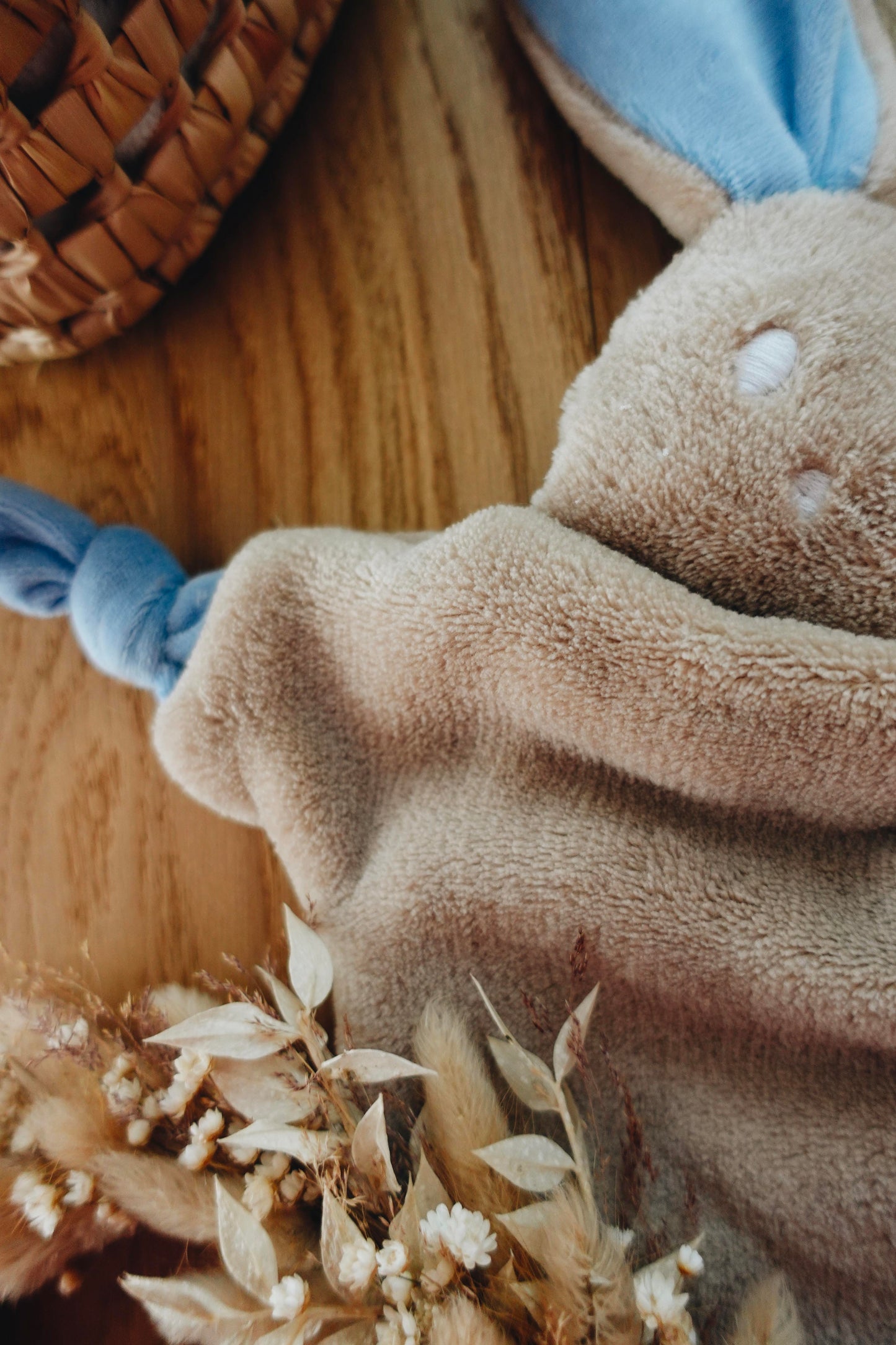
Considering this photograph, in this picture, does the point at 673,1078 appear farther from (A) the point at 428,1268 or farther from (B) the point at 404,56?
(B) the point at 404,56

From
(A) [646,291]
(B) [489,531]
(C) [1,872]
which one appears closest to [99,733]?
(C) [1,872]

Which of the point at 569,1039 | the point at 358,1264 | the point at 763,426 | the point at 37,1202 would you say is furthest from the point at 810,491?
the point at 37,1202

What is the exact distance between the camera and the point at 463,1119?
1.07 ft

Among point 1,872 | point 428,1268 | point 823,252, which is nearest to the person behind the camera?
point 428,1268

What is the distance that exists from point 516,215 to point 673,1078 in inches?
22.2

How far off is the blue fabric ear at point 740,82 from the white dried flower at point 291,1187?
0.55 meters

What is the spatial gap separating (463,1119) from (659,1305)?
0.09 m

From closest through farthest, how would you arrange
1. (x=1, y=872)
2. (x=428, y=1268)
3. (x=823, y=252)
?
(x=428, y=1268)
(x=823, y=252)
(x=1, y=872)

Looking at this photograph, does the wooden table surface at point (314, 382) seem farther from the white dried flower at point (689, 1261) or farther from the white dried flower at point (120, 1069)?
the white dried flower at point (689, 1261)

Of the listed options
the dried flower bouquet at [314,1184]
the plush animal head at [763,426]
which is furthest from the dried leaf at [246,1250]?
the plush animal head at [763,426]

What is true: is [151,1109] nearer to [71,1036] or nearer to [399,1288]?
[71,1036]

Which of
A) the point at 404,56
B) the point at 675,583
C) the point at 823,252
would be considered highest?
the point at 404,56

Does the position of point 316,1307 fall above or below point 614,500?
below

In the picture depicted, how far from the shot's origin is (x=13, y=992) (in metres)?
0.40
